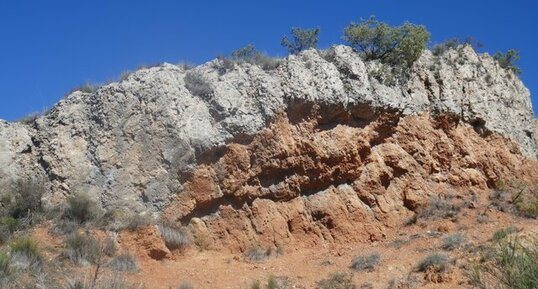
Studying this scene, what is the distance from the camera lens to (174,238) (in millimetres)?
15117

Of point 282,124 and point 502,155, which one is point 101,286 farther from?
point 502,155

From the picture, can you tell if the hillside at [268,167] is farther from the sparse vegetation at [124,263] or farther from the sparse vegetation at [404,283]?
the sparse vegetation at [124,263]

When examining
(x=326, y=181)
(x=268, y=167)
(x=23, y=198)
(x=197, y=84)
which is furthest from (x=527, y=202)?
(x=23, y=198)

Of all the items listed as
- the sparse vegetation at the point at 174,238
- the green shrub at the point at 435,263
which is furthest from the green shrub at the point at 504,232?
the sparse vegetation at the point at 174,238

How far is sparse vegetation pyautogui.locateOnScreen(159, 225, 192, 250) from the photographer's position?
15.1 meters

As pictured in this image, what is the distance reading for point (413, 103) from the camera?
62.2 ft

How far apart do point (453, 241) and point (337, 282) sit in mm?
3210

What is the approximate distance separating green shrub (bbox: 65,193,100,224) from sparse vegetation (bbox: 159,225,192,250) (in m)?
1.73

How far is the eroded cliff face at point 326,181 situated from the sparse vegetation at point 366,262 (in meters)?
1.50

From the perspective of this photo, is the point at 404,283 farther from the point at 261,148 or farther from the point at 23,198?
the point at 23,198

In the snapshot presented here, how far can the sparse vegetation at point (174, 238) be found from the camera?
1507cm

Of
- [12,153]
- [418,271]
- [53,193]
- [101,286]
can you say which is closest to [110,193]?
[53,193]

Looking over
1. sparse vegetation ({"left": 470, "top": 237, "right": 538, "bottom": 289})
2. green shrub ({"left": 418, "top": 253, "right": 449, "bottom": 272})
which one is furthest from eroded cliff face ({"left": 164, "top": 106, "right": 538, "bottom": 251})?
sparse vegetation ({"left": 470, "top": 237, "right": 538, "bottom": 289})

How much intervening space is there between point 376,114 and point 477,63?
5.42 meters
